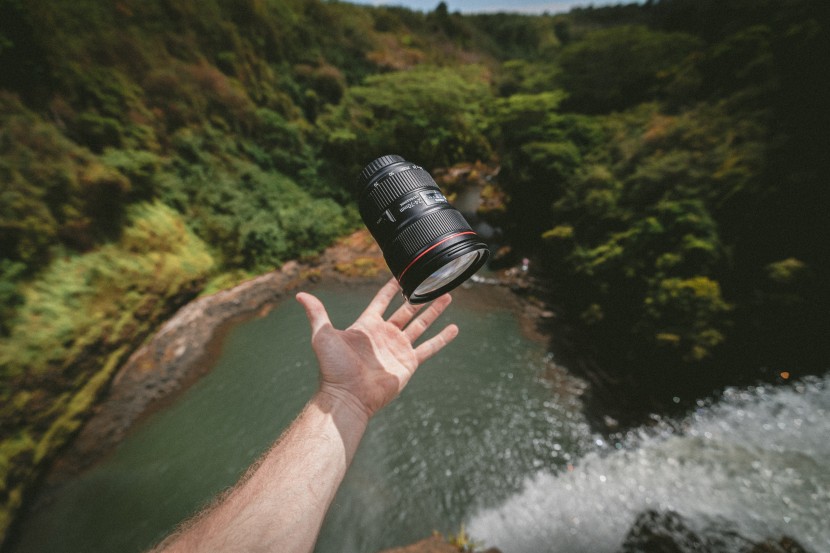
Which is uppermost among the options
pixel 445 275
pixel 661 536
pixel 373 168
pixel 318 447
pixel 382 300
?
pixel 373 168

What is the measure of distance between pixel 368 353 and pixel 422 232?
0.87 meters

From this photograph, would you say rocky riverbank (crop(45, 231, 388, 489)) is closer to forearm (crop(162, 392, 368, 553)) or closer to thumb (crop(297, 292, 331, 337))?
forearm (crop(162, 392, 368, 553))

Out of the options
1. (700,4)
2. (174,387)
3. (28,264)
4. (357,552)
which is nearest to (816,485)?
(357,552)

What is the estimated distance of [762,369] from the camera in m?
4.77

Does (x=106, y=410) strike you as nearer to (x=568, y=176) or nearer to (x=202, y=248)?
(x=202, y=248)

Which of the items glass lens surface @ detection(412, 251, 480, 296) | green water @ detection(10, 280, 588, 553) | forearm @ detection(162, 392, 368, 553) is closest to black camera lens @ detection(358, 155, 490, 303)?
glass lens surface @ detection(412, 251, 480, 296)

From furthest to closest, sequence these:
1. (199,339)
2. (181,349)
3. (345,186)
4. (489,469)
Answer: (345,186)
(199,339)
(181,349)
(489,469)

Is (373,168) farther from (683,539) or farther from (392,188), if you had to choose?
(683,539)

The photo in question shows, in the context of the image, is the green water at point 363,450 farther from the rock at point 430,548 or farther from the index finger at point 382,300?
the index finger at point 382,300

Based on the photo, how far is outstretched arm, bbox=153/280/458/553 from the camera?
1183mm

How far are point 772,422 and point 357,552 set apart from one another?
20.6ft

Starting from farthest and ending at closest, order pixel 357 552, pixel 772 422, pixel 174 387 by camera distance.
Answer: pixel 174 387 → pixel 772 422 → pixel 357 552

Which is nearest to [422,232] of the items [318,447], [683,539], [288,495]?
[318,447]

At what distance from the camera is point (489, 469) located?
4.48 meters
